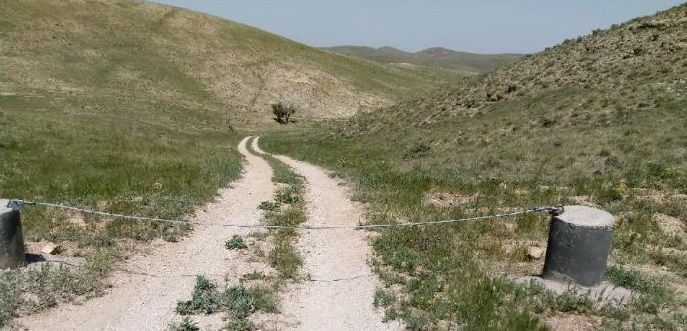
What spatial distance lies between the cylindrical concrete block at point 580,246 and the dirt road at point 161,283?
6.33m

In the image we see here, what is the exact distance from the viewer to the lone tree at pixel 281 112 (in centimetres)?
7262

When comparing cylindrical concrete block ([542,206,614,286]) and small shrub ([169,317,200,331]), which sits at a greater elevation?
cylindrical concrete block ([542,206,614,286])

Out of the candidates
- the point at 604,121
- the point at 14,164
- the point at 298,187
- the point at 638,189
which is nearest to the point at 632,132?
the point at 604,121

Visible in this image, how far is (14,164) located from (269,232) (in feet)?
44.7

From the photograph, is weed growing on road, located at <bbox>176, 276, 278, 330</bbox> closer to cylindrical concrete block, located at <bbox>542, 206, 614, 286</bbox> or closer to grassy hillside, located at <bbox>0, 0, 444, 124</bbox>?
cylindrical concrete block, located at <bbox>542, 206, 614, 286</bbox>

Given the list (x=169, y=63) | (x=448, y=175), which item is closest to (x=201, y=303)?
(x=448, y=175)

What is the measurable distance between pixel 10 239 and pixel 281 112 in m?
64.2

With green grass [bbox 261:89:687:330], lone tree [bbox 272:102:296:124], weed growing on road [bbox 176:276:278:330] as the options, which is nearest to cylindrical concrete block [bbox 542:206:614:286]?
green grass [bbox 261:89:687:330]

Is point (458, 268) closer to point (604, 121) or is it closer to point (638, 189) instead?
point (638, 189)

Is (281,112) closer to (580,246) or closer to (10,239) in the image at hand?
(10,239)

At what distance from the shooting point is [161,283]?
9.82 metres

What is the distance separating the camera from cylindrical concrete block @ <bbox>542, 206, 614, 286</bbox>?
9.52 meters

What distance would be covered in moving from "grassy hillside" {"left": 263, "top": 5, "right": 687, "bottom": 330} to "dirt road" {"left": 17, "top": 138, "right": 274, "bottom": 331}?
365 cm

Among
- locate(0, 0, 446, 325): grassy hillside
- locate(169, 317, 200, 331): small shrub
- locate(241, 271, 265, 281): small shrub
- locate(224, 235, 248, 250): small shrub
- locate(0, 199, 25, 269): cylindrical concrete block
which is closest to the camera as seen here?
locate(169, 317, 200, 331): small shrub
